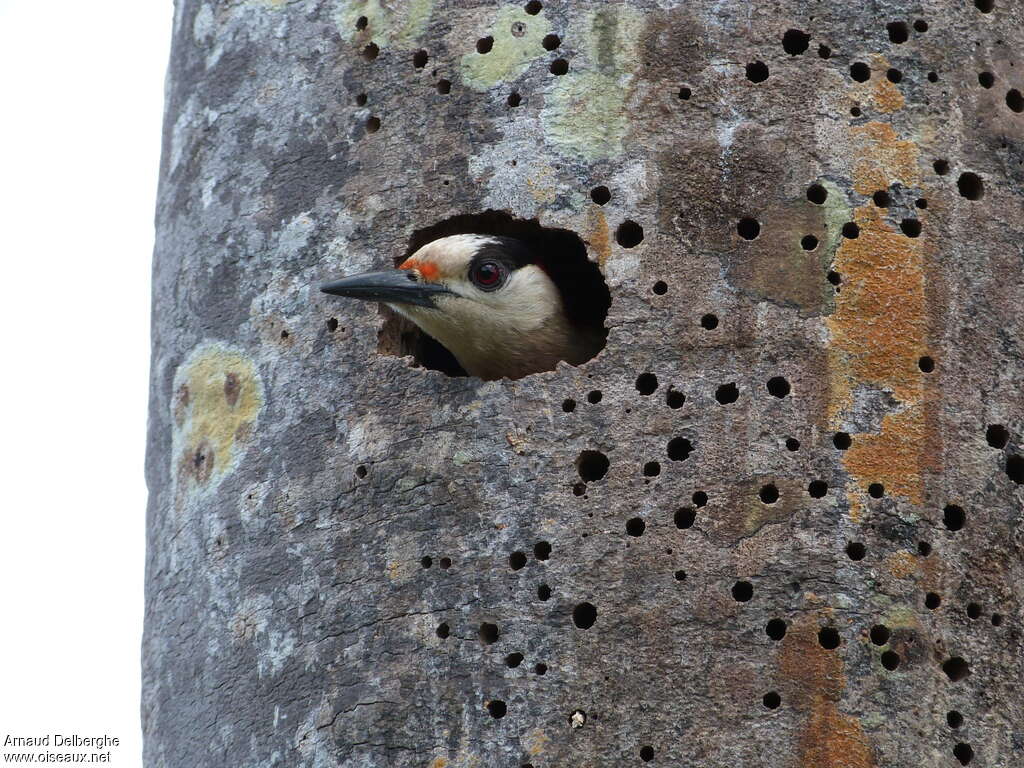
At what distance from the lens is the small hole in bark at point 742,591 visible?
205 inches

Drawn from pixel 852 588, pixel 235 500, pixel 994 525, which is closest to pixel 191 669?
pixel 235 500

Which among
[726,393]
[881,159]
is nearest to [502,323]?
[726,393]

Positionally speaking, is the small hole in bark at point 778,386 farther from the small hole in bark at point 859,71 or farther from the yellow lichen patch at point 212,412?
the yellow lichen patch at point 212,412

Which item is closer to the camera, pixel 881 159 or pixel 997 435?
pixel 997 435

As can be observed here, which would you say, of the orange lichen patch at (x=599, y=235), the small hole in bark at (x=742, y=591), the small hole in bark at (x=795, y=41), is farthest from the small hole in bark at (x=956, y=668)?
the small hole in bark at (x=795, y=41)

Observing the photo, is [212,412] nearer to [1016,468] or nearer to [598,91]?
[598,91]

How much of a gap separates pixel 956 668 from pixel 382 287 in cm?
197

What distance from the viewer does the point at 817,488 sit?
530cm

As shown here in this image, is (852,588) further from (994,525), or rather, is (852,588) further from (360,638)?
(360,638)

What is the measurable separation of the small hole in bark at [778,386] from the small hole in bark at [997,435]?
1.83 ft

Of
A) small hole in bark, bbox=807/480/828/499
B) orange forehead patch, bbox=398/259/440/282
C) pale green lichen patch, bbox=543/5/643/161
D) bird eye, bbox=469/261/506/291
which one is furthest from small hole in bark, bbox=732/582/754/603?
bird eye, bbox=469/261/506/291

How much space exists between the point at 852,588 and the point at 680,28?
5.83 feet

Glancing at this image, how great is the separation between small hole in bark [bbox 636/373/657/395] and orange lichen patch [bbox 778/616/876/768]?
0.77 m

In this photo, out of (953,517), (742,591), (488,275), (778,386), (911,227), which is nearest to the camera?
(742,591)
